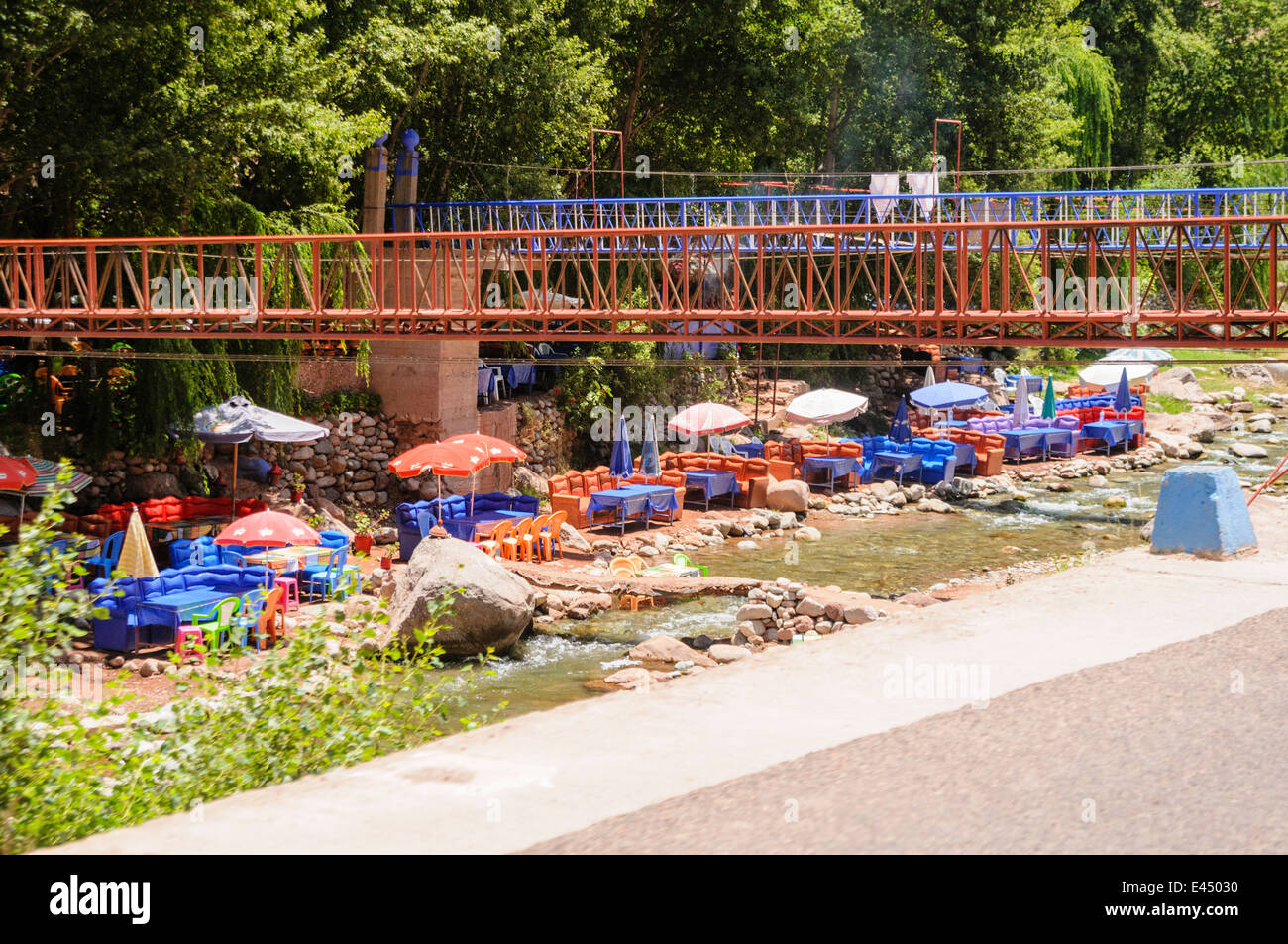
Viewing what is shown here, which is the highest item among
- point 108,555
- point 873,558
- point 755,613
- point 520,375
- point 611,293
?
point 611,293

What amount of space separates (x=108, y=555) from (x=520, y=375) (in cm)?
1557

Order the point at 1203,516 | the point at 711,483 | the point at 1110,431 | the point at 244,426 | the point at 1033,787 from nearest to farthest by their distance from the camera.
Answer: the point at 1033,787 < the point at 1203,516 < the point at 244,426 < the point at 711,483 < the point at 1110,431

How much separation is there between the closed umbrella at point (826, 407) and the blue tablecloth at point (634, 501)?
5530mm

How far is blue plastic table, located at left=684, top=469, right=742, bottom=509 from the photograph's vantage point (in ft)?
89.2

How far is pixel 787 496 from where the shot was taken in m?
27.5

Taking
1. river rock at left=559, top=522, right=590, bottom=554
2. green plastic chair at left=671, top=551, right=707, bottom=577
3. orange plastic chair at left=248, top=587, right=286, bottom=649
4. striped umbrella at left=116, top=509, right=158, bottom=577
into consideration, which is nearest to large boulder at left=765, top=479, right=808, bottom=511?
green plastic chair at left=671, top=551, right=707, bottom=577

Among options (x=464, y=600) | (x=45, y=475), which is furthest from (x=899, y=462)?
(x=45, y=475)

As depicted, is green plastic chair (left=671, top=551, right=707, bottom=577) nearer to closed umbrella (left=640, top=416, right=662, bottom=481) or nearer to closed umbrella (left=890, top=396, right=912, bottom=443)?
closed umbrella (left=640, top=416, right=662, bottom=481)

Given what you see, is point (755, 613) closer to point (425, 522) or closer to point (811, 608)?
point (811, 608)

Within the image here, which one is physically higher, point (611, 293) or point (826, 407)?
point (611, 293)

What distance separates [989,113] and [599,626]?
33353mm

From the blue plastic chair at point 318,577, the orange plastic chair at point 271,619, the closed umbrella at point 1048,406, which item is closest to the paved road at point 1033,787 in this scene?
the orange plastic chair at point 271,619
